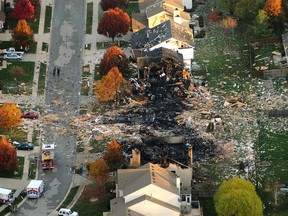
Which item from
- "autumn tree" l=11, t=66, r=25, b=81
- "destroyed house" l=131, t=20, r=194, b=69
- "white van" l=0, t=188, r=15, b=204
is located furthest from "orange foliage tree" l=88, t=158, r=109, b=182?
"destroyed house" l=131, t=20, r=194, b=69

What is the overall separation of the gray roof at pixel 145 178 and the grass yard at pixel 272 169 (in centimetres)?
919

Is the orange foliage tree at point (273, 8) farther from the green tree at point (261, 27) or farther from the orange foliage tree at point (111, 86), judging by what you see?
the orange foliage tree at point (111, 86)

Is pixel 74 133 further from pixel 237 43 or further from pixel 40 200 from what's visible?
pixel 237 43

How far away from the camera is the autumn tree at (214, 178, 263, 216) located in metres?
90.0

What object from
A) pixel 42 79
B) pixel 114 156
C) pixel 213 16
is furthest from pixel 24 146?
pixel 213 16

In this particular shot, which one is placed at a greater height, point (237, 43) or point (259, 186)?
point (237, 43)

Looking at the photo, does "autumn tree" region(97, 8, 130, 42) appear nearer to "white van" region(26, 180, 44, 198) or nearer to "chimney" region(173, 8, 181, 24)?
"chimney" region(173, 8, 181, 24)

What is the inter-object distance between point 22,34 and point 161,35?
1628 centimetres

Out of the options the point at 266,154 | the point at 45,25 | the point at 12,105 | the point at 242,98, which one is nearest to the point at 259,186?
the point at 266,154

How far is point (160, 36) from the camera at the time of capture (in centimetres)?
11912

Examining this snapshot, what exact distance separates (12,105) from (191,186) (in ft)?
71.1

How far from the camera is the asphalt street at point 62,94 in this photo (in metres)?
98.0

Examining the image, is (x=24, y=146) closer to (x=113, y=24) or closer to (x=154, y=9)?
(x=113, y=24)

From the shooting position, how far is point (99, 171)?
9719 cm
